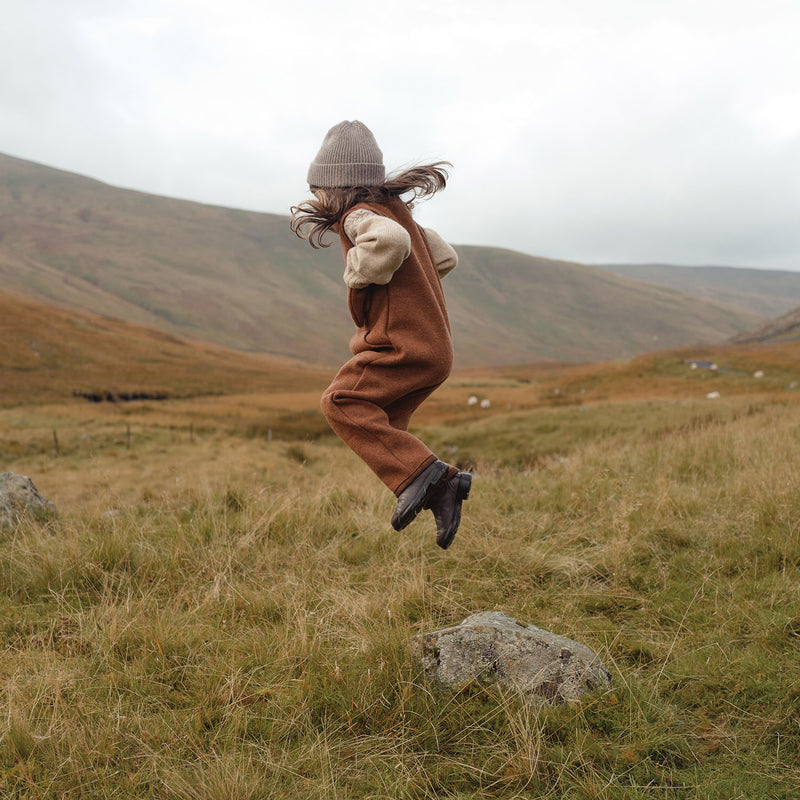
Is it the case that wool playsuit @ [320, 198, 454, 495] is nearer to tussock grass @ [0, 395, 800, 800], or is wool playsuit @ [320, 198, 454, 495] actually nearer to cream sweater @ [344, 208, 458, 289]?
cream sweater @ [344, 208, 458, 289]

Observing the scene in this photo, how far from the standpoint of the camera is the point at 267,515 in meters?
5.39

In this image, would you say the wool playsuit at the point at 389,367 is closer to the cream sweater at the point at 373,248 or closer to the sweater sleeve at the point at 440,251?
the cream sweater at the point at 373,248

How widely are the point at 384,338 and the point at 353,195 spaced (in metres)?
0.85

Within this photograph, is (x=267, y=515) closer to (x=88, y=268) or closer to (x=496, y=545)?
(x=496, y=545)

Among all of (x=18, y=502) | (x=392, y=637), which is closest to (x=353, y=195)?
(x=392, y=637)

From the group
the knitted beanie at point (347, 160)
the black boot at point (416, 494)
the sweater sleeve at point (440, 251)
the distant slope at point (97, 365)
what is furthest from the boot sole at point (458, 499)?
the distant slope at point (97, 365)

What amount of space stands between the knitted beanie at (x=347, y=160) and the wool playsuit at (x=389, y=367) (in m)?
0.19

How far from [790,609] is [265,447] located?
21.7 metres

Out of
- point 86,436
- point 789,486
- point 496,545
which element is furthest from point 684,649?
point 86,436

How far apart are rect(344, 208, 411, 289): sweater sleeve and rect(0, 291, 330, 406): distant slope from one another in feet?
120

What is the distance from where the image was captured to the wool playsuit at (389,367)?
3.39 metres

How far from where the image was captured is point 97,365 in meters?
52.6

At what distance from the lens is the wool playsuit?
133 inches

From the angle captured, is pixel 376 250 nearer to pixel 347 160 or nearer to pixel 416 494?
pixel 347 160
